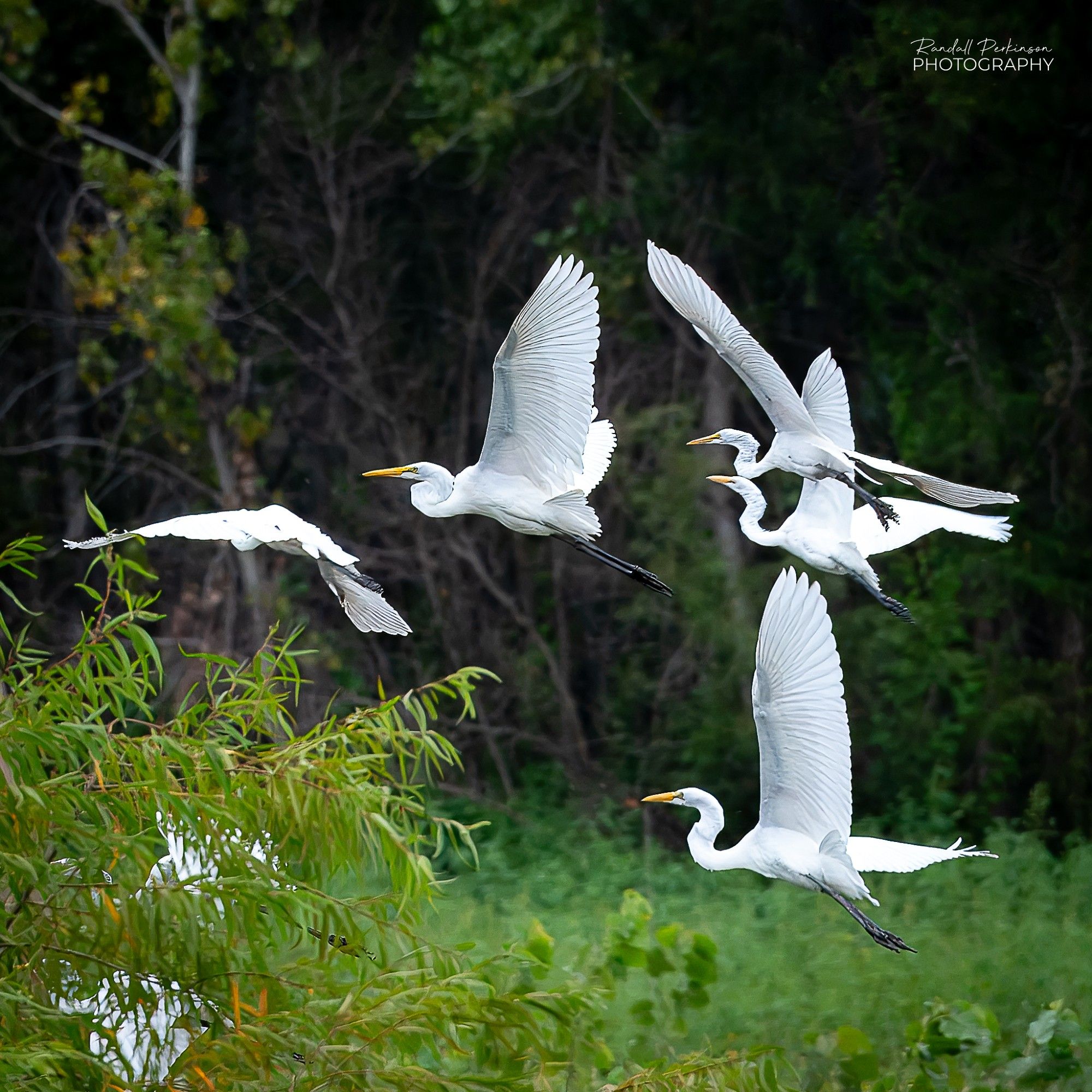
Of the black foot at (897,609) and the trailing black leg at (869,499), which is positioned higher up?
the trailing black leg at (869,499)

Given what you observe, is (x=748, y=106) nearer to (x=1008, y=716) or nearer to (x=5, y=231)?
(x=1008, y=716)

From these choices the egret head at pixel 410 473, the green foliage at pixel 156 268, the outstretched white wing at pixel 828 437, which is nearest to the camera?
the egret head at pixel 410 473

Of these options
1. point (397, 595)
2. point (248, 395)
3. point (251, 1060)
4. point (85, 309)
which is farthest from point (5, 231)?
point (251, 1060)

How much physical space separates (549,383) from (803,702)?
0.71m

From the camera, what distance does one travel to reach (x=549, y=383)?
291cm

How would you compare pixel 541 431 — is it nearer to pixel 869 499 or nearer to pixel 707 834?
pixel 869 499

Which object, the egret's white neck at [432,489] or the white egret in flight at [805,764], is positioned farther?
the egret's white neck at [432,489]

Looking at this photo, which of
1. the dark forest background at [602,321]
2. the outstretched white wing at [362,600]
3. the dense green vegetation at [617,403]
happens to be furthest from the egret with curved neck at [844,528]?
the dark forest background at [602,321]

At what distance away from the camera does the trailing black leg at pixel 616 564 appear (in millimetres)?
3139

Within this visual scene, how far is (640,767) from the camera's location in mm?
7684

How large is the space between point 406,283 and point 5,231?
2.26 m

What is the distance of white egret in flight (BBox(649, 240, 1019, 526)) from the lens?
2.84 metres

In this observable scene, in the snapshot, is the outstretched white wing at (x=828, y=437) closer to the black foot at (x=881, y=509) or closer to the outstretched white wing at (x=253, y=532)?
the black foot at (x=881, y=509)
